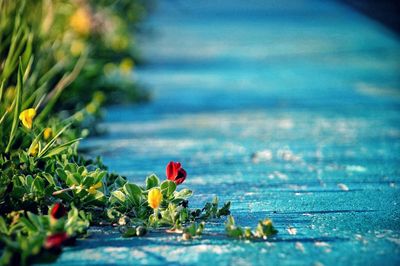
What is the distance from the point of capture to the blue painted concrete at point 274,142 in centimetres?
221

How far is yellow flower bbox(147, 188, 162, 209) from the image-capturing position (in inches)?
87.4

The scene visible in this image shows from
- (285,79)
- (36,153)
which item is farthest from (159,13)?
(36,153)

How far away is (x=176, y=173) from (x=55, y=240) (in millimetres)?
545

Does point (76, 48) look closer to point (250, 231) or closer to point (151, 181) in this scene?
point (151, 181)

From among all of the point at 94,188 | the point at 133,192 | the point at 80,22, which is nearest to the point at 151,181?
the point at 133,192

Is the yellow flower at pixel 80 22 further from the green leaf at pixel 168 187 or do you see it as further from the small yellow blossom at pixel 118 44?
the green leaf at pixel 168 187

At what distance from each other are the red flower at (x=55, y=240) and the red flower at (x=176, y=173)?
0.50 meters

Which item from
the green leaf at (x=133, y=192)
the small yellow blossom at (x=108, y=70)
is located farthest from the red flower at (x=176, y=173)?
the small yellow blossom at (x=108, y=70)

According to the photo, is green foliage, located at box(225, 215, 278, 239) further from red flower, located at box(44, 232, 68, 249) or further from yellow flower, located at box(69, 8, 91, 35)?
yellow flower, located at box(69, 8, 91, 35)

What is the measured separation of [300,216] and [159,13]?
9582mm

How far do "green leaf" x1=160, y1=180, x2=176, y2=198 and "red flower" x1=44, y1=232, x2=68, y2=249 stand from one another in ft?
1.50

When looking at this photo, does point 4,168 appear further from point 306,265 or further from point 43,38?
point 43,38

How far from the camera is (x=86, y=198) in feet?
7.79

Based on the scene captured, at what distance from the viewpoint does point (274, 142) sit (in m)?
3.85
